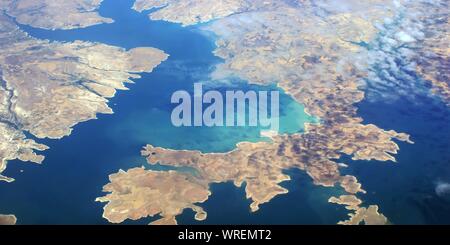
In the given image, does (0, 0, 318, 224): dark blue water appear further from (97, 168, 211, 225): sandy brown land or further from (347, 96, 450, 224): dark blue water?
(347, 96, 450, 224): dark blue water

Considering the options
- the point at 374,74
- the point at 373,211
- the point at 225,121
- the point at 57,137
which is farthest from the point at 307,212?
the point at 374,74

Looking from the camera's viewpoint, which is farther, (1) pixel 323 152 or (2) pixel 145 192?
(1) pixel 323 152

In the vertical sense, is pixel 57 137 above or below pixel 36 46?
below

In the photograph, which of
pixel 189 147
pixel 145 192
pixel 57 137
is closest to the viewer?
pixel 145 192

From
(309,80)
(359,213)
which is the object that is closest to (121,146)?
(359,213)

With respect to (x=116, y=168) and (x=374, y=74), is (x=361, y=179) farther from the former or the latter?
(x=374, y=74)

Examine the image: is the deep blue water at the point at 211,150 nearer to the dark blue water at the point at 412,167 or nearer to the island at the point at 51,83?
the dark blue water at the point at 412,167

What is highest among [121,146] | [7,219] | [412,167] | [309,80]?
[309,80]

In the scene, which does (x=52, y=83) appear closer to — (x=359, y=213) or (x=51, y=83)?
(x=51, y=83)
